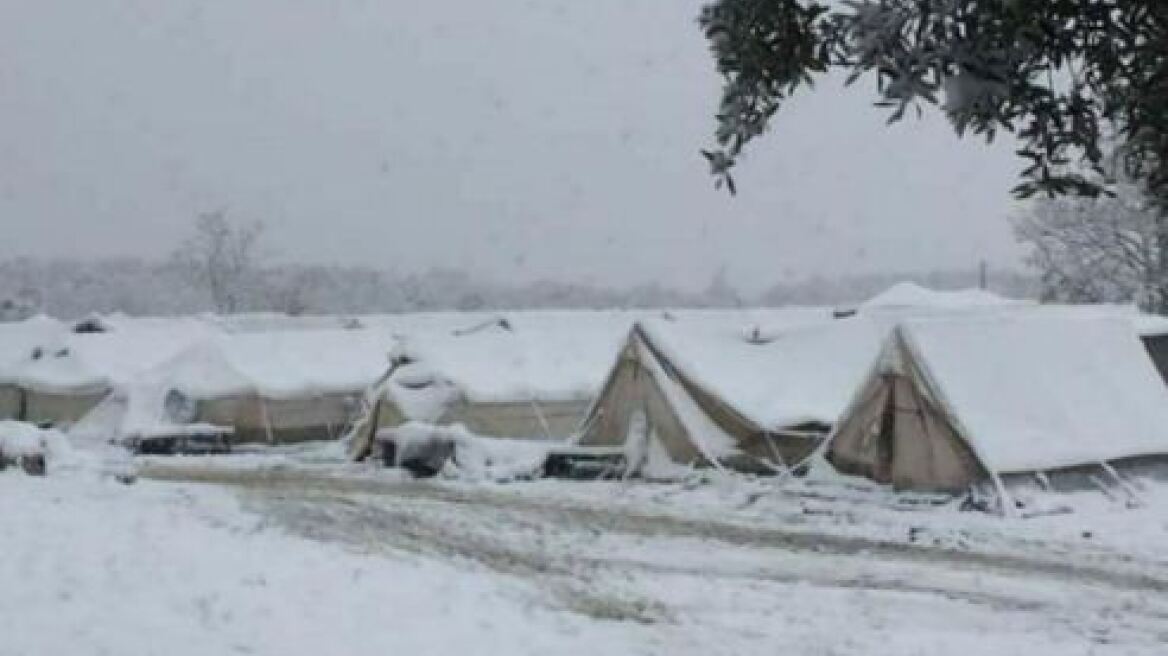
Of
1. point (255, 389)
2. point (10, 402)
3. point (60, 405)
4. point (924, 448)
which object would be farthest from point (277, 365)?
point (924, 448)

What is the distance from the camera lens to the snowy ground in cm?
1061

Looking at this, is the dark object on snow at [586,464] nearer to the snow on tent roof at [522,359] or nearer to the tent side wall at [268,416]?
the snow on tent roof at [522,359]

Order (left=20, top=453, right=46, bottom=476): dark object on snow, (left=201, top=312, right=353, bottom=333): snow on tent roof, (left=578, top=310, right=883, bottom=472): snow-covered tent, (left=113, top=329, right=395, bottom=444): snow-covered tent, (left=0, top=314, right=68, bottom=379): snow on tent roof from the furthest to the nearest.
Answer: (left=201, top=312, right=353, bottom=333): snow on tent roof, (left=0, top=314, right=68, bottom=379): snow on tent roof, (left=113, top=329, right=395, bottom=444): snow-covered tent, (left=578, top=310, right=883, bottom=472): snow-covered tent, (left=20, top=453, right=46, bottom=476): dark object on snow

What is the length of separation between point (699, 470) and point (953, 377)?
210 inches

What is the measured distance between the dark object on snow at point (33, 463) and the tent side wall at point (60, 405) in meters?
20.9

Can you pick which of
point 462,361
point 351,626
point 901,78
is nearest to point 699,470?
point 462,361

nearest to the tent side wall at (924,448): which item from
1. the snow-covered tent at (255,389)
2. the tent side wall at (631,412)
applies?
the tent side wall at (631,412)

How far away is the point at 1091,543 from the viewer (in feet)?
59.2

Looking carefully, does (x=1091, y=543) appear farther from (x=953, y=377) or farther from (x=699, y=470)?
(x=699, y=470)

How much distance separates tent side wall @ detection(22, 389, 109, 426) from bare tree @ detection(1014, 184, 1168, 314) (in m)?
36.1

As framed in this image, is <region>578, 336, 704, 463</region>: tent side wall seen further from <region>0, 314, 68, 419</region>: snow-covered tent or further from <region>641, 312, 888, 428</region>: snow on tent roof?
<region>0, 314, 68, 419</region>: snow-covered tent

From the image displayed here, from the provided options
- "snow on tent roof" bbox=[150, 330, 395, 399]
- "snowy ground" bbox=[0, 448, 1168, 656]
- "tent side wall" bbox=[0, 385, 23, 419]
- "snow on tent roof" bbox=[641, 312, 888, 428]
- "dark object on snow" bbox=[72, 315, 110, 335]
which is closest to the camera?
"snowy ground" bbox=[0, 448, 1168, 656]

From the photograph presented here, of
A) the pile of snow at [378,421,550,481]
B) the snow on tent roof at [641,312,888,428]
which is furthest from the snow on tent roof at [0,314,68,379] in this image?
the snow on tent roof at [641,312,888,428]

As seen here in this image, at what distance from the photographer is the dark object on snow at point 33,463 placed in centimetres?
2384
